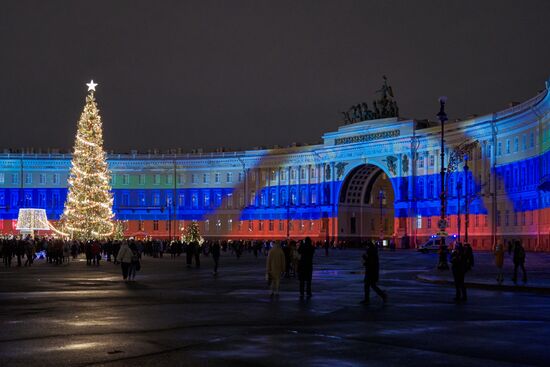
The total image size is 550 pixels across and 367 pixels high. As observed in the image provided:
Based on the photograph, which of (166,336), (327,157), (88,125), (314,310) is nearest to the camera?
(166,336)

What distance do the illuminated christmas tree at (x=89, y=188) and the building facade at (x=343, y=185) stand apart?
35845mm

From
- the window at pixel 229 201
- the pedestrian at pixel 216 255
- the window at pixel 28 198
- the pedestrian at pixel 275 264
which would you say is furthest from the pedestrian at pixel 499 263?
the window at pixel 28 198

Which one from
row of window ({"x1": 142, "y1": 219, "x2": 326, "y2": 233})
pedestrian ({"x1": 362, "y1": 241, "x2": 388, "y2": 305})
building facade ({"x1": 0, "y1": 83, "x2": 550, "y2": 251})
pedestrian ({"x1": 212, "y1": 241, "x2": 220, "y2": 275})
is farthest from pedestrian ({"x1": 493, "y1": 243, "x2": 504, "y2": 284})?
row of window ({"x1": 142, "y1": 219, "x2": 326, "y2": 233})

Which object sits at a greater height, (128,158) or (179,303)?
(128,158)

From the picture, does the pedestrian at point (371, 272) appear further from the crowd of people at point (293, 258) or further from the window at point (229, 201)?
the window at point (229, 201)

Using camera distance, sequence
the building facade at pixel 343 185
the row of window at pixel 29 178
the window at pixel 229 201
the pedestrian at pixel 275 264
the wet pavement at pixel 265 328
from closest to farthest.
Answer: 1. the wet pavement at pixel 265 328
2. the pedestrian at pixel 275 264
3. the building facade at pixel 343 185
4. the window at pixel 229 201
5. the row of window at pixel 29 178

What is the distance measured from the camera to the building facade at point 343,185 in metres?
85.1

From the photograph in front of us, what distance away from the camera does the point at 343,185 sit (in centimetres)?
11575

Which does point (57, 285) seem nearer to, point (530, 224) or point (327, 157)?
point (530, 224)

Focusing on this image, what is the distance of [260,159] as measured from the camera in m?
127

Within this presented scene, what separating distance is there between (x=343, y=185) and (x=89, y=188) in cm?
5685

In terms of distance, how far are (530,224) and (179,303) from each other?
62.3 meters

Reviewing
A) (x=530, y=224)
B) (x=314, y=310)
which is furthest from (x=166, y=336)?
(x=530, y=224)

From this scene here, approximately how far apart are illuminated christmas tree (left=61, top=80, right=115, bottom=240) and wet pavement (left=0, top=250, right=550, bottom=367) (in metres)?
36.3
